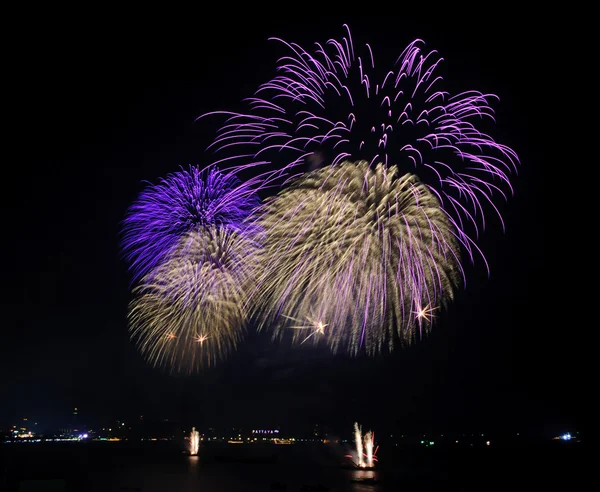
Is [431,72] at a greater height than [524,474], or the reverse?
[431,72]

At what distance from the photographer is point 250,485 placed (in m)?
59.8

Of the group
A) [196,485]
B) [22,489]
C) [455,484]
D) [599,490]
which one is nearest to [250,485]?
[196,485]

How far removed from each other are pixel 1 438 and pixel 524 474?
155 metres

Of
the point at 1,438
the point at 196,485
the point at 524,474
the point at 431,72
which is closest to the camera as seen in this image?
the point at 431,72

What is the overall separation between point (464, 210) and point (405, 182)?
296 cm

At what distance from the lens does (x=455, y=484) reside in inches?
2672

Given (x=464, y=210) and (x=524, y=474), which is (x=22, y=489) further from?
(x=524, y=474)

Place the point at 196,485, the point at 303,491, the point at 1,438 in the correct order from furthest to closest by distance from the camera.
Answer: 1. the point at 1,438
2. the point at 196,485
3. the point at 303,491

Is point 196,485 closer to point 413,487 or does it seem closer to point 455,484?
point 413,487

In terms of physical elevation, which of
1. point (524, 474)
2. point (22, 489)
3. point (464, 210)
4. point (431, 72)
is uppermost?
point (431, 72)

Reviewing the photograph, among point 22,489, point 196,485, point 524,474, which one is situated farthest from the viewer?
point 524,474

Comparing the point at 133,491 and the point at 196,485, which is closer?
the point at 133,491

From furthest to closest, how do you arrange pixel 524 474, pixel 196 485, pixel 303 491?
pixel 524 474
pixel 196 485
pixel 303 491

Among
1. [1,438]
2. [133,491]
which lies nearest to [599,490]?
[133,491]
